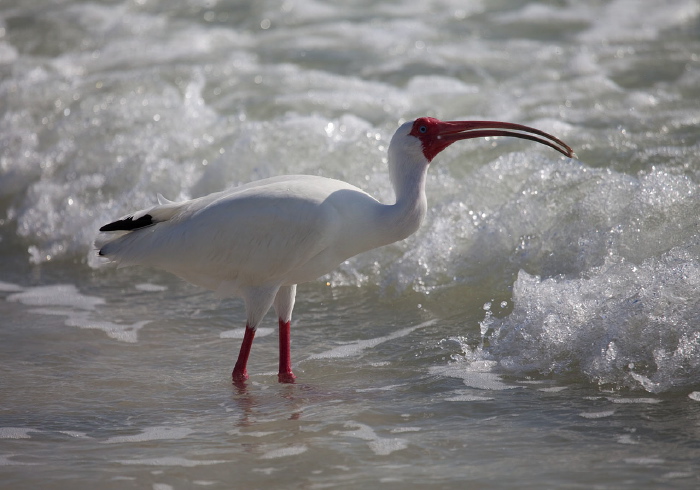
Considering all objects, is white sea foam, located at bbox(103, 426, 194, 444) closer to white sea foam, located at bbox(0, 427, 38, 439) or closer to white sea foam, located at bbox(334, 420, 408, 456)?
white sea foam, located at bbox(0, 427, 38, 439)

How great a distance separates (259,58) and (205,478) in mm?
9115

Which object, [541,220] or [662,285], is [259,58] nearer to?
[541,220]

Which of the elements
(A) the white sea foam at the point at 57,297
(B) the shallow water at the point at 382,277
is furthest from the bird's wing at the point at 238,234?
(A) the white sea foam at the point at 57,297

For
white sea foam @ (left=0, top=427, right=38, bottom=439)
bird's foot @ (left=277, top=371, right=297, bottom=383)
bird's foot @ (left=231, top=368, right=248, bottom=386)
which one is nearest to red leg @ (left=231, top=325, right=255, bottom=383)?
bird's foot @ (left=231, top=368, right=248, bottom=386)

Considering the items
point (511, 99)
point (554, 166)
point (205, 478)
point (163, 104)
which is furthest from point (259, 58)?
point (205, 478)

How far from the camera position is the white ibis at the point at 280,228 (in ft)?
17.1

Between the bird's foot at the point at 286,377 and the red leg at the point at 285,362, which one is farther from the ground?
the red leg at the point at 285,362

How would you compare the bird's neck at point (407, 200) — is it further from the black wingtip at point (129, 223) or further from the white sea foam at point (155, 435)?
the white sea foam at point (155, 435)

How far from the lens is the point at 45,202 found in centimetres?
908

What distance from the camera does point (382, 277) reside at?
7.02 metres

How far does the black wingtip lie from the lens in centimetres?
552

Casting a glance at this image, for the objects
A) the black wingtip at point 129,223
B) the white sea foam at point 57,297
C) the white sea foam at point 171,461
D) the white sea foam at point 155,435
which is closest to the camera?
the white sea foam at point 171,461

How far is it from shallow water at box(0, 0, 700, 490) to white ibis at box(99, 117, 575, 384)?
61 cm

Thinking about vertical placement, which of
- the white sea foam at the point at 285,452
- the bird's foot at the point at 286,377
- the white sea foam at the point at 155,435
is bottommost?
the white sea foam at the point at 285,452
